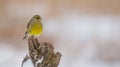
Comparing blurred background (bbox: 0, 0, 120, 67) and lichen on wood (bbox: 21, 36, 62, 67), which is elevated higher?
lichen on wood (bbox: 21, 36, 62, 67)

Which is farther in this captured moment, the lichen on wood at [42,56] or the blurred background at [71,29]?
the blurred background at [71,29]

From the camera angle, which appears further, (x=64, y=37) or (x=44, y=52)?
(x=64, y=37)

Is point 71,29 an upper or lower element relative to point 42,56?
lower

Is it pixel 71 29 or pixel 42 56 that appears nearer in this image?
pixel 42 56

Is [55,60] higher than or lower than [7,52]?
higher

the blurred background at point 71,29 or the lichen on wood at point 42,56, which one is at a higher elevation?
the lichen on wood at point 42,56

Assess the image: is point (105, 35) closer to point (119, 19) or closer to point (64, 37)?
point (119, 19)

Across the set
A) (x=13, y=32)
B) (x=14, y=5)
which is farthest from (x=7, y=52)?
(x=14, y=5)

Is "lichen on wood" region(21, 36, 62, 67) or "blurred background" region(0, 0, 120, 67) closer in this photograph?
"lichen on wood" region(21, 36, 62, 67)
